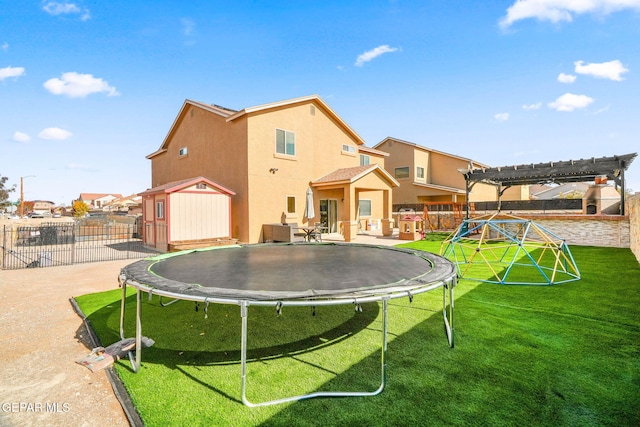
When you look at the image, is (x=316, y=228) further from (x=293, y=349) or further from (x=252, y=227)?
(x=293, y=349)

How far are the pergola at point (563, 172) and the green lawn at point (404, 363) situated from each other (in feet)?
32.3

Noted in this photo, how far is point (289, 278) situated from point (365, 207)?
1559 centimetres

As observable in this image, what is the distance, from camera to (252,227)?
1309 centimetres

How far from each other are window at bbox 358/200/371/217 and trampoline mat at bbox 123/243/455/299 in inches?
483

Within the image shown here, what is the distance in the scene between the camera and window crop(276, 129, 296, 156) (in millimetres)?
14078

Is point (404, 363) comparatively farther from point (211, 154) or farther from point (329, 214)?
point (211, 154)

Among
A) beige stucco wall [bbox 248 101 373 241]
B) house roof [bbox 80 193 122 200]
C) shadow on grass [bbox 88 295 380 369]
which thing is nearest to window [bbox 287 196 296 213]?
beige stucco wall [bbox 248 101 373 241]

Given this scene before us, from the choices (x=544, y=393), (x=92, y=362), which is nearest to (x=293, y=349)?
(x=92, y=362)

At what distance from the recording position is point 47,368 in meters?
3.20

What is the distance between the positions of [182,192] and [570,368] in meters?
12.4

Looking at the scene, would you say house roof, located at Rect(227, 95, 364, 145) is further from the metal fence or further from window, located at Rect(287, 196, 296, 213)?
the metal fence

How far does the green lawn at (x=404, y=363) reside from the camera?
2361mm

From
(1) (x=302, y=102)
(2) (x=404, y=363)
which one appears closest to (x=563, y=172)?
(1) (x=302, y=102)

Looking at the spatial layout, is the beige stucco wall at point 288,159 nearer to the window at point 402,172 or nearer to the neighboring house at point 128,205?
the window at point 402,172
